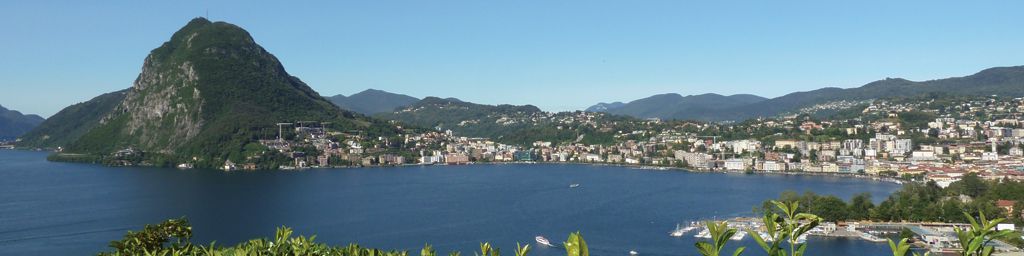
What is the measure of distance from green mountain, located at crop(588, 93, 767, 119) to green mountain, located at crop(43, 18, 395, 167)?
69.2 meters

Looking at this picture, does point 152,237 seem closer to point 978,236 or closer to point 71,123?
point 978,236

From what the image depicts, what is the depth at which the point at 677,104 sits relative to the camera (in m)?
128

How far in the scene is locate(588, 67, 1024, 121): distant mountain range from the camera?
238 ft

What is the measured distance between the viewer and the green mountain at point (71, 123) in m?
56.2

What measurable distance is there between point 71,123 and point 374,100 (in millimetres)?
69596

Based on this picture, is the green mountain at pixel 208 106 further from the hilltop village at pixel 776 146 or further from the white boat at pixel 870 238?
the white boat at pixel 870 238

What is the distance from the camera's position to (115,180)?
1177 inches

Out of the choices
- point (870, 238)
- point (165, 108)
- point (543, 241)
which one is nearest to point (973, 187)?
point (870, 238)

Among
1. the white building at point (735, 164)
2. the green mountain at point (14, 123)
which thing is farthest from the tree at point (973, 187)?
the green mountain at point (14, 123)

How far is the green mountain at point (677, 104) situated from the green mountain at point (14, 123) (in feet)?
234

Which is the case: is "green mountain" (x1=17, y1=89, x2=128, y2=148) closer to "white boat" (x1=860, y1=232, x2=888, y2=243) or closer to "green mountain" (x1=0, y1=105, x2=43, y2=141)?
"green mountain" (x1=0, y1=105, x2=43, y2=141)

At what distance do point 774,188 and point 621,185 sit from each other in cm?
474

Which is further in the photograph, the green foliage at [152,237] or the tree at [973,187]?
the tree at [973,187]

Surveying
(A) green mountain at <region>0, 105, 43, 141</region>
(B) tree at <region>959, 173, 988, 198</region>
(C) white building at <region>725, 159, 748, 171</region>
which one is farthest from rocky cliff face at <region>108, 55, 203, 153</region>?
(A) green mountain at <region>0, 105, 43, 141</region>
